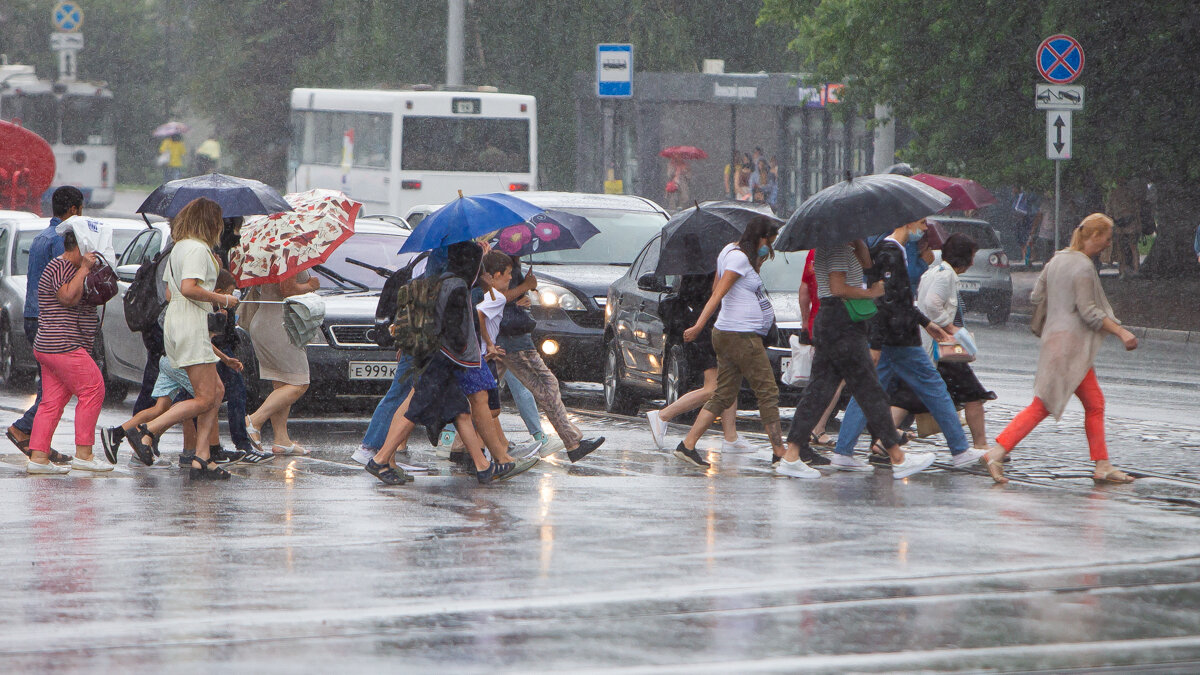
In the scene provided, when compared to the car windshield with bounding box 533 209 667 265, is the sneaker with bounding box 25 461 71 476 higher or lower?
lower

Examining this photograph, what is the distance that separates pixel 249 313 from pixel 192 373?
1.45m

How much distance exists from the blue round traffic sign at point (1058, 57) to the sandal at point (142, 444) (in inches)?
613

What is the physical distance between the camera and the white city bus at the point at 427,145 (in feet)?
97.7

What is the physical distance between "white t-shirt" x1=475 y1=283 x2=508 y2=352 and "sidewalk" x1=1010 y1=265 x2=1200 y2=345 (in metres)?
11.5

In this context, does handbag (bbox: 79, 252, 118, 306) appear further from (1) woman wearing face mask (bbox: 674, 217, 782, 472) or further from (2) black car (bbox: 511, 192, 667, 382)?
(2) black car (bbox: 511, 192, 667, 382)

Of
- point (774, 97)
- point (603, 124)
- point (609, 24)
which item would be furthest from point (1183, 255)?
point (609, 24)

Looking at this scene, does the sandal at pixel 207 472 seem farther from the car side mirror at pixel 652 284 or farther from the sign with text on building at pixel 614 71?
the sign with text on building at pixel 614 71

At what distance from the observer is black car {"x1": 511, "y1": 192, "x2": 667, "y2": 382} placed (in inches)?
597

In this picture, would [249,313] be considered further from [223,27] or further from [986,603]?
[223,27]

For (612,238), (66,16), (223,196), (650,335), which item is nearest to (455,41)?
(66,16)

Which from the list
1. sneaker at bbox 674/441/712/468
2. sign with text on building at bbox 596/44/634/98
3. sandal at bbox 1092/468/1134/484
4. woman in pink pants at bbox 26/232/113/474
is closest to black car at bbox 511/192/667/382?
sneaker at bbox 674/441/712/468

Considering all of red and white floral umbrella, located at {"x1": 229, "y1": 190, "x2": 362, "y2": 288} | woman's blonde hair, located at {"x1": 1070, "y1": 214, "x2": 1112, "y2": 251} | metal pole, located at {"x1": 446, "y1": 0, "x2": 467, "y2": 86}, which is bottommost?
red and white floral umbrella, located at {"x1": 229, "y1": 190, "x2": 362, "y2": 288}

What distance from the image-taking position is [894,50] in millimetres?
27781

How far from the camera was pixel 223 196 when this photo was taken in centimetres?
1168
